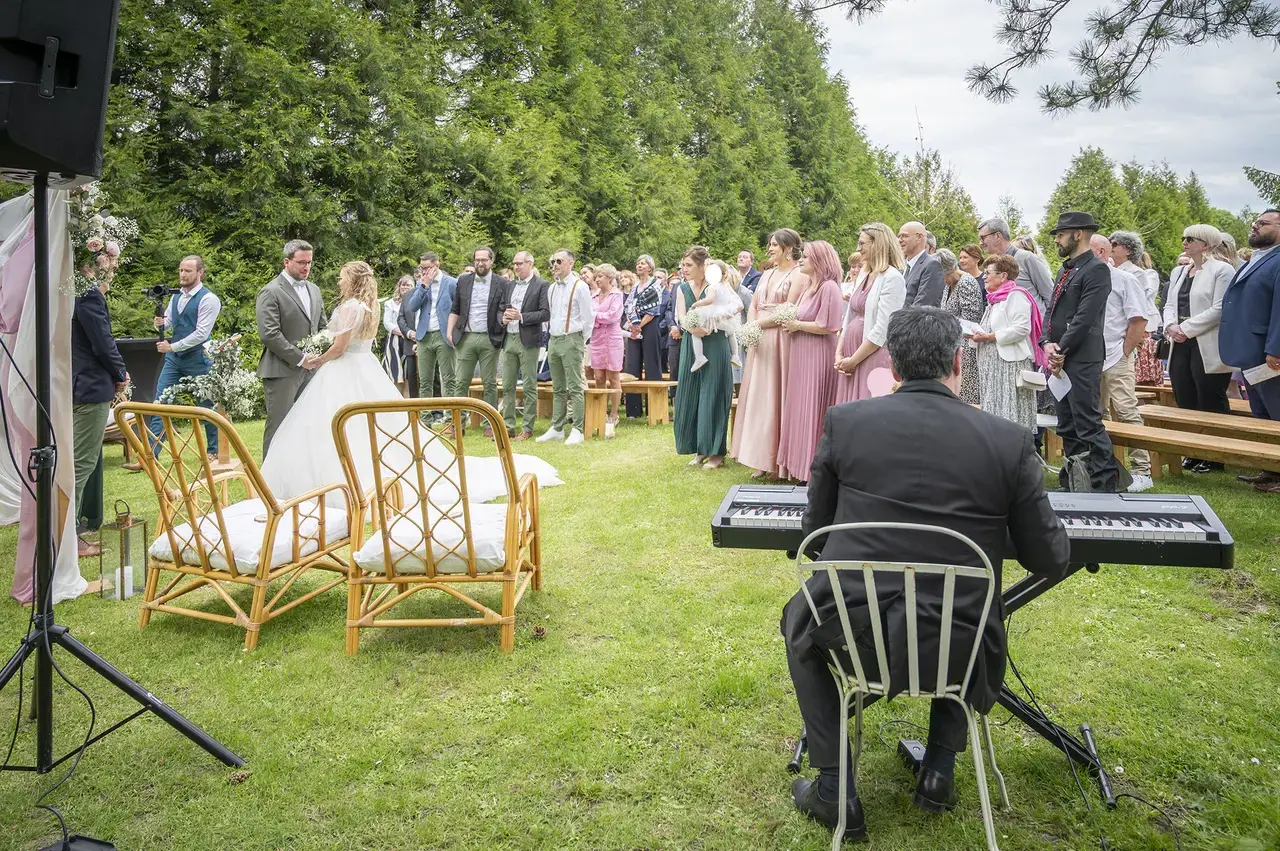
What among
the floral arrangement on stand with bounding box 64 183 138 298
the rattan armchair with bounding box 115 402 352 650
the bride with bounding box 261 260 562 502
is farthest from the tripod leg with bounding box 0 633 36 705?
the bride with bounding box 261 260 562 502

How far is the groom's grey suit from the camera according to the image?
24.2 feet

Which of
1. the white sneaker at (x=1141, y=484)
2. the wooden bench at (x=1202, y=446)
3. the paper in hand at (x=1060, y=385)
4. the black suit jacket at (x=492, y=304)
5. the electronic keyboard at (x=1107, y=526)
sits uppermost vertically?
the black suit jacket at (x=492, y=304)

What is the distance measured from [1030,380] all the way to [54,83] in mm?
6234

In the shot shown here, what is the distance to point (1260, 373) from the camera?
645 centimetres

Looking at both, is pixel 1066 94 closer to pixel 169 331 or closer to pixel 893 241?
pixel 893 241

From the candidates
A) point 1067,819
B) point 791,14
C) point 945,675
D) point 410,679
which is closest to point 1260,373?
point 791,14

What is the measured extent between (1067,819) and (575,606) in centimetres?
261

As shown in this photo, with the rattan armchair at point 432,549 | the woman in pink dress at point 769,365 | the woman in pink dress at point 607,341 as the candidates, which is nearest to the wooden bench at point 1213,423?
the woman in pink dress at point 769,365

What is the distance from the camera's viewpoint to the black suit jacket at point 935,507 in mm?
2369

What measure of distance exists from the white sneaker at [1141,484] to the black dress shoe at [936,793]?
500 cm

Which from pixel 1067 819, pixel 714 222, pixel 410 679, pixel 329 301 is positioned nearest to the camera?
pixel 1067 819

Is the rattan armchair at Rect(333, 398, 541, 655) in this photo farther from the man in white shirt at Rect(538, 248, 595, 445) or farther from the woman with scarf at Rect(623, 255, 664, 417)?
the woman with scarf at Rect(623, 255, 664, 417)

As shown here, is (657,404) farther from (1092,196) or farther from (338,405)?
(1092,196)

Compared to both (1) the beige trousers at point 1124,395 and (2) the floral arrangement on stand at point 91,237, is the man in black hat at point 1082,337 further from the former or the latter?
(2) the floral arrangement on stand at point 91,237
